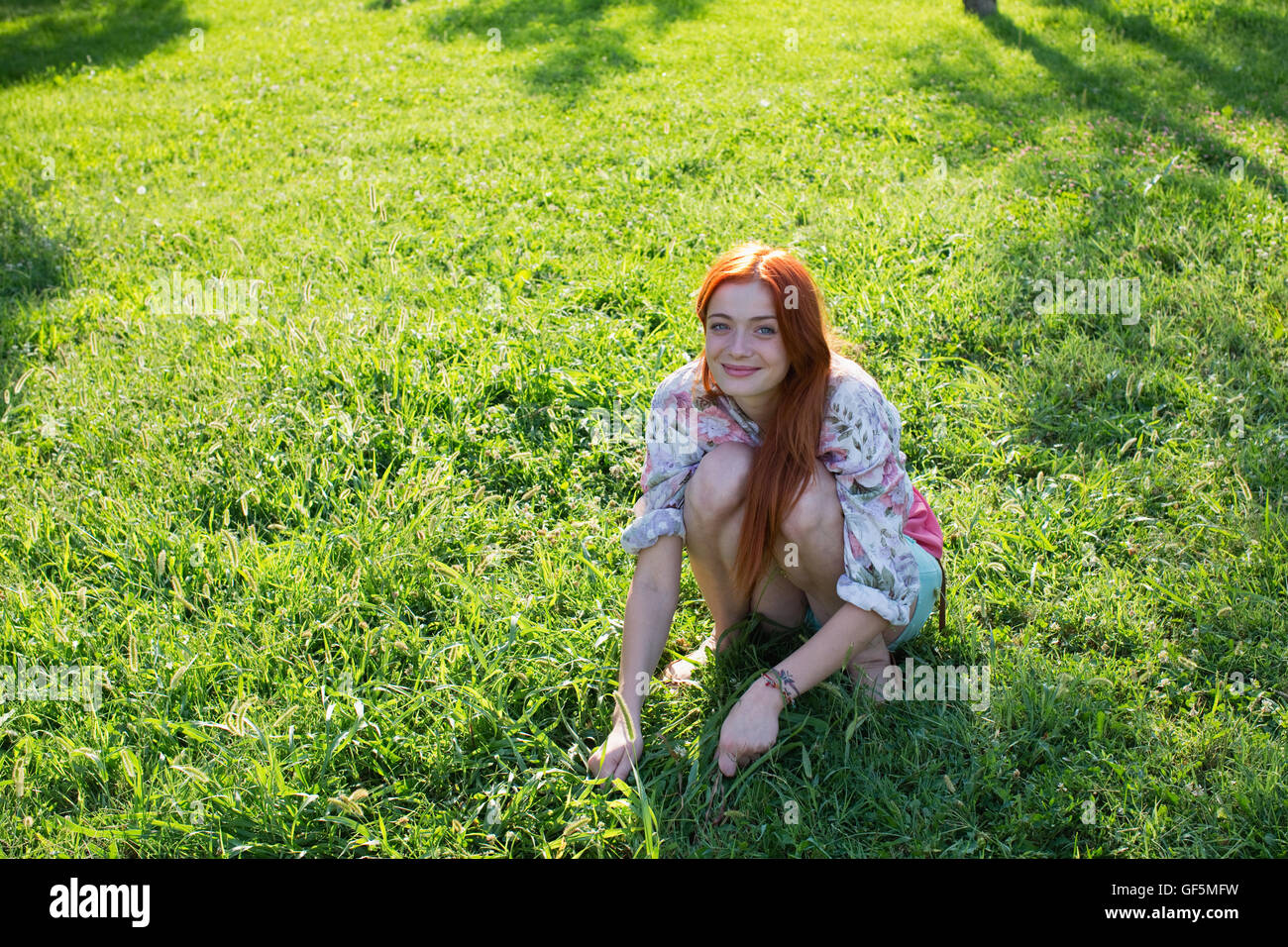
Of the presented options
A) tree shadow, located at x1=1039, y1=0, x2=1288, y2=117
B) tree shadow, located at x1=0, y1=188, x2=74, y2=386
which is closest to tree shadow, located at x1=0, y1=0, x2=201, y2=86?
tree shadow, located at x1=0, y1=188, x2=74, y2=386

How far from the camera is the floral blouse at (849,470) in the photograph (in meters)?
2.73

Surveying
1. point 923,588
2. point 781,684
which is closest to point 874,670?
point 923,588

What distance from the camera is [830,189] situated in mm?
6586

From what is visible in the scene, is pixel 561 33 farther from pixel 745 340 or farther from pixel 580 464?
pixel 745 340

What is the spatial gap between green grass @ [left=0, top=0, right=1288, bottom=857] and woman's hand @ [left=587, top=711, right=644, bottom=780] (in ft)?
0.28

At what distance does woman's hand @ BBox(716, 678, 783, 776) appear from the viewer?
8.85 feet

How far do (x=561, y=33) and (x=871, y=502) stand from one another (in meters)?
9.72

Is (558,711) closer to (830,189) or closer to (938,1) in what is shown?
(830,189)

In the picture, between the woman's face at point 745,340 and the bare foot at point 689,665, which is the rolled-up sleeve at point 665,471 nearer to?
the woman's face at point 745,340

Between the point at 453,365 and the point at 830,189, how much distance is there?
3186 millimetres

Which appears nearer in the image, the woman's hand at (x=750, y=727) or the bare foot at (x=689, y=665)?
the woman's hand at (x=750, y=727)

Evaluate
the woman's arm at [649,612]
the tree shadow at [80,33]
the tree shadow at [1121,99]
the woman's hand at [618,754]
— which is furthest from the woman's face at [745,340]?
the tree shadow at [80,33]

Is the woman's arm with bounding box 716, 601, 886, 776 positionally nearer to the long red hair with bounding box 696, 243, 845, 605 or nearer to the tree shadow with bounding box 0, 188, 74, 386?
the long red hair with bounding box 696, 243, 845, 605

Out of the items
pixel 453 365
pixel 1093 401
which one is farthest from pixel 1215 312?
pixel 453 365
